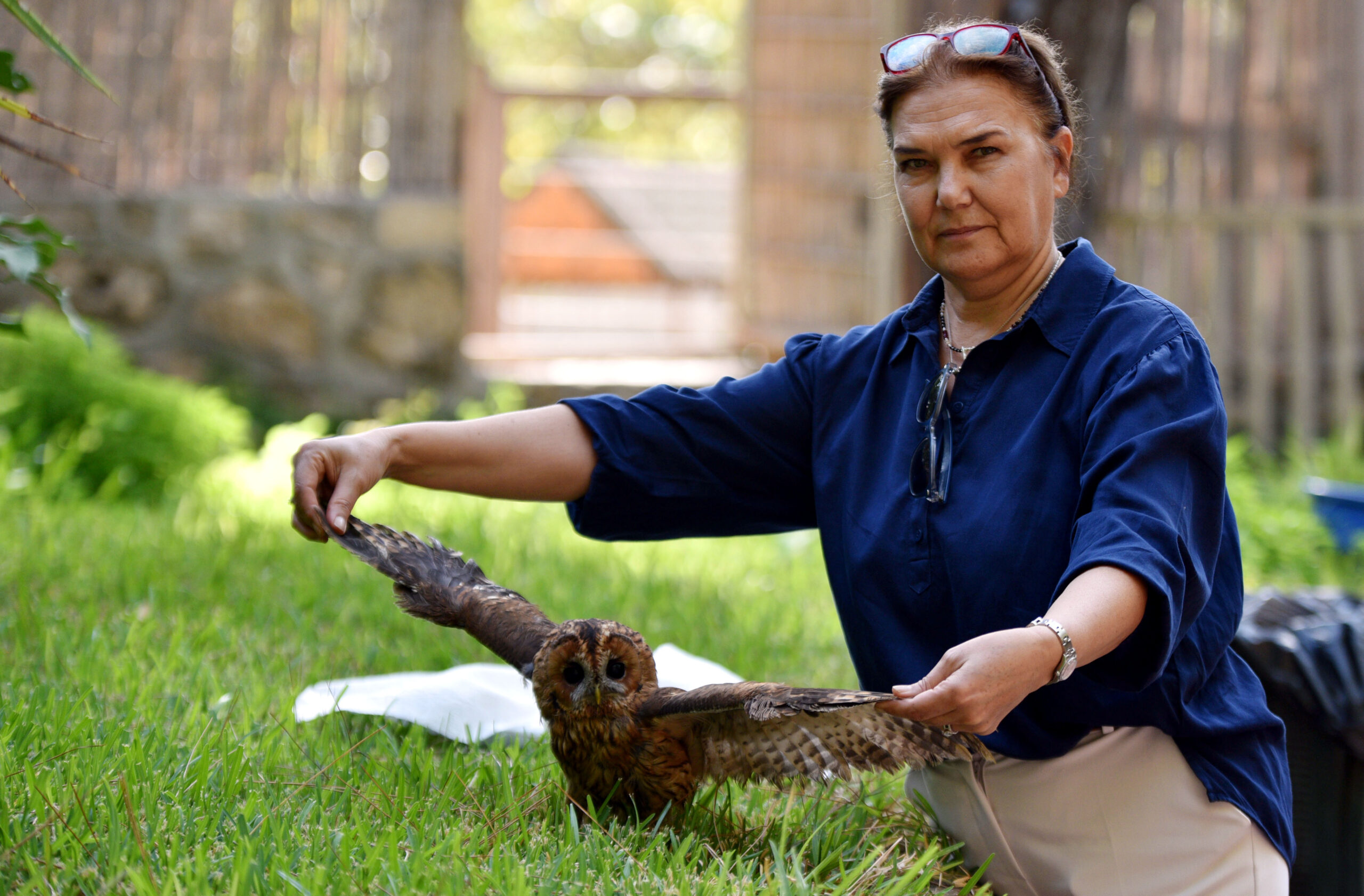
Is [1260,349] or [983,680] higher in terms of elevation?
[1260,349]

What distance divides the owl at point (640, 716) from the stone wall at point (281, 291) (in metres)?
4.84

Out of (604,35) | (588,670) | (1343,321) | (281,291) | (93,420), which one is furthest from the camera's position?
(604,35)

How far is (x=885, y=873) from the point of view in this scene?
2010 mm

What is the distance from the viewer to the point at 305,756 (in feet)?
7.44

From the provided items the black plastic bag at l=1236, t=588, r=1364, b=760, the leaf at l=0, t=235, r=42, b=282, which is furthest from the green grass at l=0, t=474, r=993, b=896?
the black plastic bag at l=1236, t=588, r=1364, b=760

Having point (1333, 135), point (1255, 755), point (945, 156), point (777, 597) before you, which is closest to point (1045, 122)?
point (945, 156)

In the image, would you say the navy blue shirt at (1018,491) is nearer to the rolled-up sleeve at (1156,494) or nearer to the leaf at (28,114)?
the rolled-up sleeve at (1156,494)

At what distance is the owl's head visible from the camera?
1863 millimetres

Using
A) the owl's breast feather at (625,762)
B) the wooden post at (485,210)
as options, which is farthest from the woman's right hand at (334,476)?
the wooden post at (485,210)

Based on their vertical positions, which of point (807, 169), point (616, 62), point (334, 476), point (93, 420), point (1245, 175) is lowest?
point (93, 420)

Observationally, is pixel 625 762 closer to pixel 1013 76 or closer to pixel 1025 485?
pixel 1025 485

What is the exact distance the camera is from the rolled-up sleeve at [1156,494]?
1569 mm

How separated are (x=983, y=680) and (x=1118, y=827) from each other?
2.25ft

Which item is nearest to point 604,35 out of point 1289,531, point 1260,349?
point 1260,349
